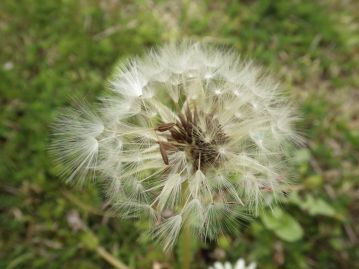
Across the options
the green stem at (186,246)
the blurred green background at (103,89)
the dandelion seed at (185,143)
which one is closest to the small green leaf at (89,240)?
the blurred green background at (103,89)

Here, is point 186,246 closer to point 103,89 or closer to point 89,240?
point 89,240

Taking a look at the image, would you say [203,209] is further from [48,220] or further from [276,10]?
[276,10]

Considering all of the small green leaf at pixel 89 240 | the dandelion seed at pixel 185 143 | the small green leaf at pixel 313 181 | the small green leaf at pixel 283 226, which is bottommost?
the small green leaf at pixel 283 226

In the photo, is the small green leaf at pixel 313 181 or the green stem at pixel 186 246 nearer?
the green stem at pixel 186 246

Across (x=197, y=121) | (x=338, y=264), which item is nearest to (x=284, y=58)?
(x=338, y=264)

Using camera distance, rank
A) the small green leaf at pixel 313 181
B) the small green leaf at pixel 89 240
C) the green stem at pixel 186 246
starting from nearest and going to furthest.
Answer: the green stem at pixel 186 246 < the small green leaf at pixel 89 240 < the small green leaf at pixel 313 181

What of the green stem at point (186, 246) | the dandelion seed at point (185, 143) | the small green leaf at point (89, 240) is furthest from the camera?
the small green leaf at point (89, 240)

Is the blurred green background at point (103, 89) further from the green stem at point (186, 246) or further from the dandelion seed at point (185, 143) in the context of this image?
the dandelion seed at point (185, 143)

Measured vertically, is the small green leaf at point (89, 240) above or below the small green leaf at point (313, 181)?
below
